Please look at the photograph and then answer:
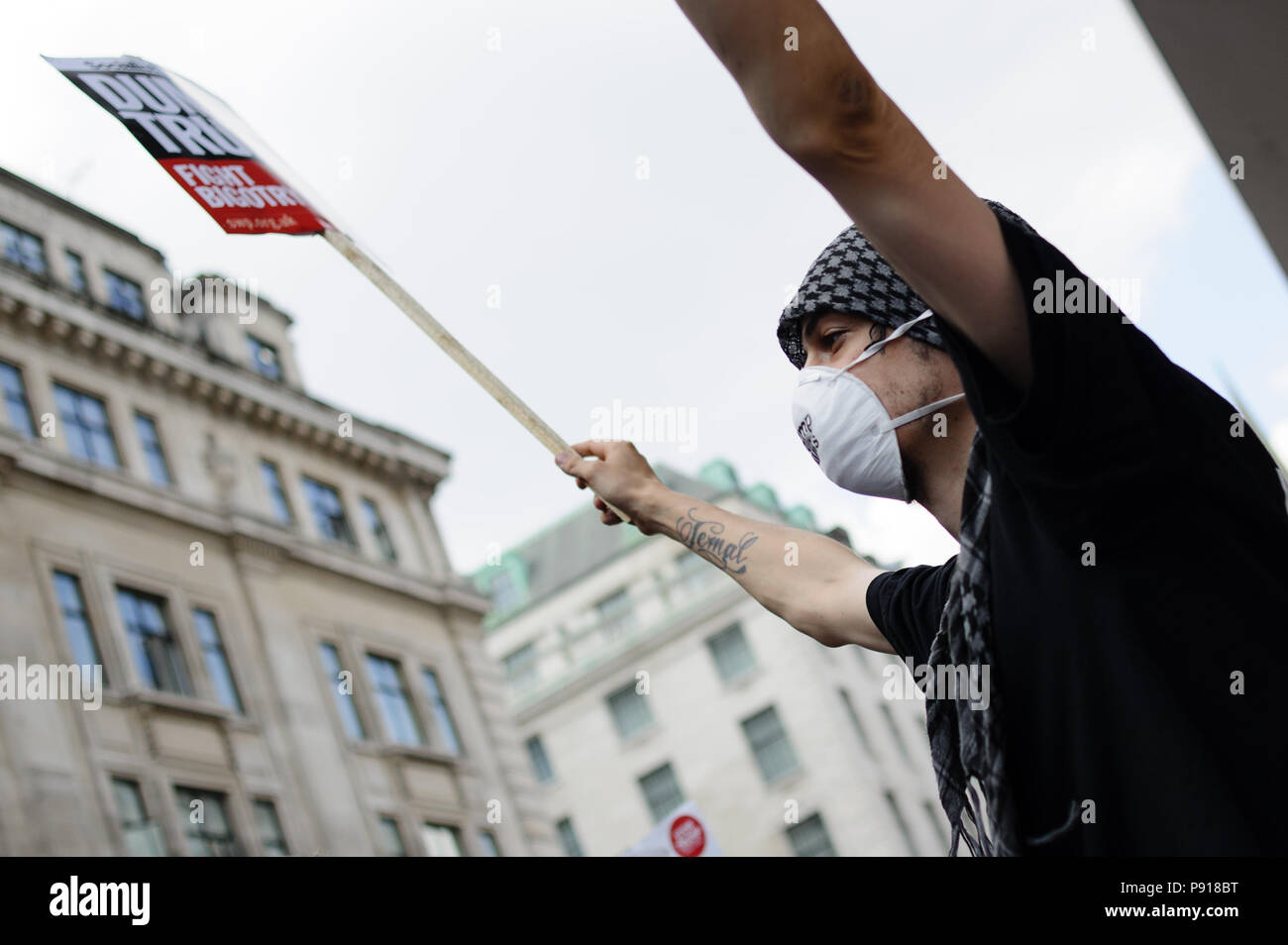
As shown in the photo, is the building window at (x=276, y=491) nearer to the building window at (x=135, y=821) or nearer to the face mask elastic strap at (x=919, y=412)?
the building window at (x=135, y=821)

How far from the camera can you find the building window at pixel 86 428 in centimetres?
2572

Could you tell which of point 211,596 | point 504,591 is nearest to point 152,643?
point 211,596

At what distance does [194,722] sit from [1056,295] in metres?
23.8

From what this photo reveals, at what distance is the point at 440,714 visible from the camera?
31391 millimetres

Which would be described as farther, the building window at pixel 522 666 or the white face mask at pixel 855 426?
the building window at pixel 522 666

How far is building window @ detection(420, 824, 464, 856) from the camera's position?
1113 inches

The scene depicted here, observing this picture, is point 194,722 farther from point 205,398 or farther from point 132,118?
point 132,118

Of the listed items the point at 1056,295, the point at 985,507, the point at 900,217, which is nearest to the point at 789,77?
the point at 900,217

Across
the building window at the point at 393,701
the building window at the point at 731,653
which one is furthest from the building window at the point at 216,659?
the building window at the point at 731,653

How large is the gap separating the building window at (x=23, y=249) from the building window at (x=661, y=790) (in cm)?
2754

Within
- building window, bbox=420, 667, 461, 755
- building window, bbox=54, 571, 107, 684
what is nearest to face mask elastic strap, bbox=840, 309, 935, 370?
building window, bbox=54, 571, 107, 684

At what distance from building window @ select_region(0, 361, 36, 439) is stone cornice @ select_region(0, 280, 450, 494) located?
0.77 meters

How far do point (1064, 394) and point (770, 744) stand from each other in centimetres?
4709

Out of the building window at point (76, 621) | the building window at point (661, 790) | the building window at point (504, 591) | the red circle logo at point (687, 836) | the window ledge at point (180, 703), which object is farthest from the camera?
the building window at point (504, 591)
